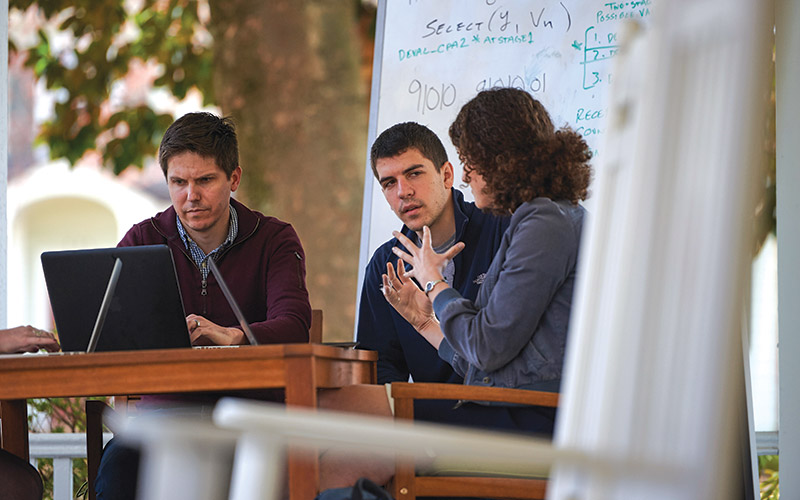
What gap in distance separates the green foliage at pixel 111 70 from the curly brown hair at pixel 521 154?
397 cm

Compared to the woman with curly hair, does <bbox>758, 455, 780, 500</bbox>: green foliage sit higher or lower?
lower

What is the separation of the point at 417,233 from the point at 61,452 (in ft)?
4.22

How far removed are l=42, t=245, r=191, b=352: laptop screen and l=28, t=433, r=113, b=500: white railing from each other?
3.49ft

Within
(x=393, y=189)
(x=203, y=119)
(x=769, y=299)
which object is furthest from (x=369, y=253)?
(x=769, y=299)

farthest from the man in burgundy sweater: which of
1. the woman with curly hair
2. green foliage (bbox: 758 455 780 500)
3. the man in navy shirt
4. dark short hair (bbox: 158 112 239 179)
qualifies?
green foliage (bbox: 758 455 780 500)

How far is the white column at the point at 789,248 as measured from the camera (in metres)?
2.40

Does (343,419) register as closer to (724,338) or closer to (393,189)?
(724,338)

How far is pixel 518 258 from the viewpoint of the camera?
196 cm

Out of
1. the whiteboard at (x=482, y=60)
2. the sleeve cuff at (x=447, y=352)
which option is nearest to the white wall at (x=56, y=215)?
the whiteboard at (x=482, y=60)

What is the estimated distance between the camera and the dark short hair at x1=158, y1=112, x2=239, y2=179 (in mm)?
2594

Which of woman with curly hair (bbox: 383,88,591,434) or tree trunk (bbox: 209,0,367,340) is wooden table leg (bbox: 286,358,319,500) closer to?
woman with curly hair (bbox: 383,88,591,434)

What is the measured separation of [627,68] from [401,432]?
43cm

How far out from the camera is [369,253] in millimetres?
3328

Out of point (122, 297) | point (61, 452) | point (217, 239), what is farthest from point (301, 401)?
point (61, 452)
